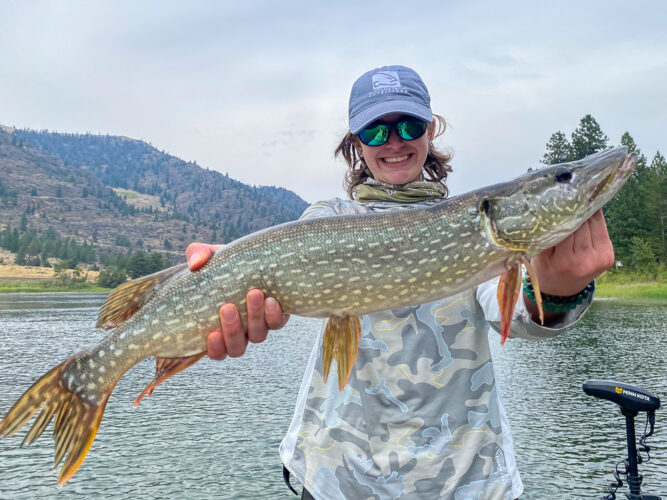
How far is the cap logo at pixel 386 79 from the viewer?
3207mm

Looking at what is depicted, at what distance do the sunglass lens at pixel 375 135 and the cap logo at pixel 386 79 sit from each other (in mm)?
265

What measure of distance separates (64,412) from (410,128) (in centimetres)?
242

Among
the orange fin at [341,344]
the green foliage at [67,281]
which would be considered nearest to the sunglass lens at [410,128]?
the orange fin at [341,344]

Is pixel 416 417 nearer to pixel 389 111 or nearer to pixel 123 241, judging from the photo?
pixel 389 111

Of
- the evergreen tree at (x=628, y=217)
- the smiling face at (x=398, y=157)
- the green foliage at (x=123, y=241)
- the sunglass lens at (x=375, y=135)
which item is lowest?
the smiling face at (x=398, y=157)

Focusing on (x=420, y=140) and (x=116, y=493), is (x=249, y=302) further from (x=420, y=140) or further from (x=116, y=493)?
(x=116, y=493)

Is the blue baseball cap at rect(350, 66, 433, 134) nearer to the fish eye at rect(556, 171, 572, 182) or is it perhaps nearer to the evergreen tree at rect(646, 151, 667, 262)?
the fish eye at rect(556, 171, 572, 182)

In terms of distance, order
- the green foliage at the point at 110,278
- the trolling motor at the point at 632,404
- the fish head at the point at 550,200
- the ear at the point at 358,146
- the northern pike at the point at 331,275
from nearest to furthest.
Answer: the fish head at the point at 550,200 → the northern pike at the point at 331,275 → the ear at the point at 358,146 → the trolling motor at the point at 632,404 → the green foliage at the point at 110,278

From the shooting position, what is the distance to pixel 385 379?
8.73 ft

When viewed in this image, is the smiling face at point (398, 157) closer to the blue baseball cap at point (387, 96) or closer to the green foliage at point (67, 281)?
the blue baseball cap at point (387, 96)

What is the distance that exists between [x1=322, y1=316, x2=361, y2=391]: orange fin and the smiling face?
39.3 inches

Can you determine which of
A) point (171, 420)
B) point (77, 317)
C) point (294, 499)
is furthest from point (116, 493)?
point (77, 317)

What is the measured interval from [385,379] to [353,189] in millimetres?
1476

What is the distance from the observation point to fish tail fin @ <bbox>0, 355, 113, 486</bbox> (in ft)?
8.72
